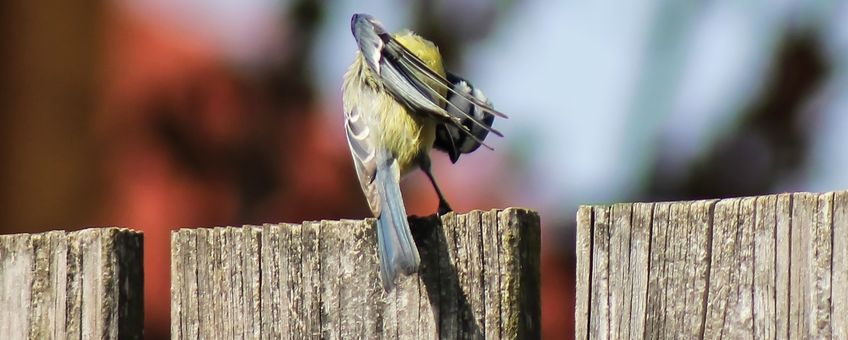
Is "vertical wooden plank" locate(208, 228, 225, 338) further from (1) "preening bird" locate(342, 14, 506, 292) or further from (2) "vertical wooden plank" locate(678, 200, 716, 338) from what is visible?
(2) "vertical wooden plank" locate(678, 200, 716, 338)

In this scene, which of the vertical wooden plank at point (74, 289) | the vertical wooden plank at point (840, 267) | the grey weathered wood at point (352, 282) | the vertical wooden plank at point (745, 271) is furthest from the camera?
the vertical wooden plank at point (74, 289)

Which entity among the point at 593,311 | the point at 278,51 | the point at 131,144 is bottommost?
the point at 593,311

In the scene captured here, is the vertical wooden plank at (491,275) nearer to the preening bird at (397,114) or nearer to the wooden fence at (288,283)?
the wooden fence at (288,283)

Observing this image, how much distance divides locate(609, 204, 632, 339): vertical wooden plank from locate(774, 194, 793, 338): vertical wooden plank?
0.81 ft

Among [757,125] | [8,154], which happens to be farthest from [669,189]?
[8,154]

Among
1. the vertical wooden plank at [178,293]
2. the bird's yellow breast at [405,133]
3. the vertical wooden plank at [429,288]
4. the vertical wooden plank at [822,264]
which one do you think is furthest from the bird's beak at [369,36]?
the vertical wooden plank at [822,264]

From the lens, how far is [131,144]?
4.46 meters

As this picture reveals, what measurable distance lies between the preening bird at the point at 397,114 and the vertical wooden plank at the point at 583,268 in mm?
927

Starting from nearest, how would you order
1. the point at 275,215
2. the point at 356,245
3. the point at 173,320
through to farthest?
the point at 356,245 < the point at 173,320 < the point at 275,215

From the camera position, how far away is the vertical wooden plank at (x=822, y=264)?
1996 mm

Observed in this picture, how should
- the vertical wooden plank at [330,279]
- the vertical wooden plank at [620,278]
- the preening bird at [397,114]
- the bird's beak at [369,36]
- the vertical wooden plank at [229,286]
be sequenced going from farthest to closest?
the bird's beak at [369,36] → the preening bird at [397,114] → the vertical wooden plank at [229,286] → the vertical wooden plank at [330,279] → the vertical wooden plank at [620,278]

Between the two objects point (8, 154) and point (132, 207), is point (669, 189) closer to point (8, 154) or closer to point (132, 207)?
point (132, 207)

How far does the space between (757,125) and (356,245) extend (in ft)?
7.24

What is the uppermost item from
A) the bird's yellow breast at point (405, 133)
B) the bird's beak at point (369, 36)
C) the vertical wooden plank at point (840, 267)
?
the bird's beak at point (369, 36)
